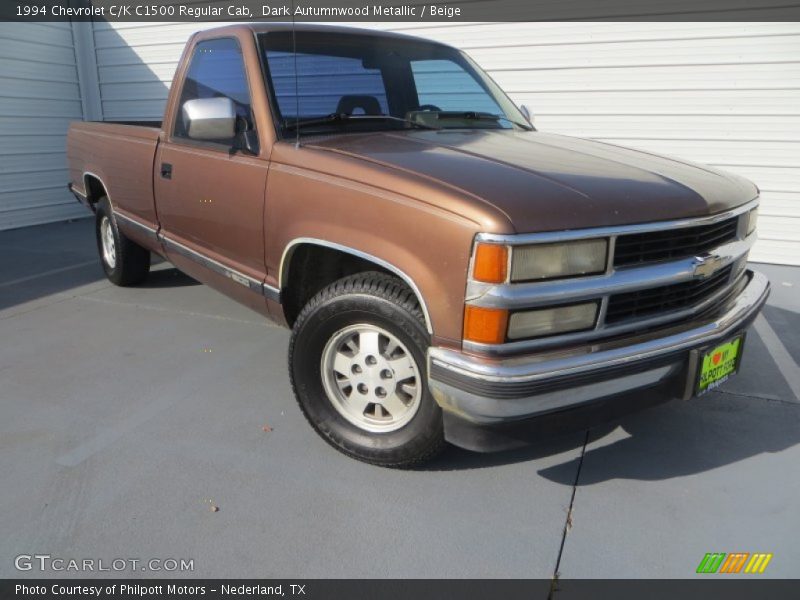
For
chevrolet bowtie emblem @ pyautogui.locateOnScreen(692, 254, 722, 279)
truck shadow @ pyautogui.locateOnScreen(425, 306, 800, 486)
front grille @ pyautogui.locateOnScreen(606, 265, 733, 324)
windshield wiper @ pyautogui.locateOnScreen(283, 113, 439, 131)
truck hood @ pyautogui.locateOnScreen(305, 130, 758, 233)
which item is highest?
windshield wiper @ pyautogui.locateOnScreen(283, 113, 439, 131)

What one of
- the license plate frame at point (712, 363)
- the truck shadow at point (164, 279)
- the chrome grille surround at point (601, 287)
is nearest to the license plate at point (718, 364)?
the license plate frame at point (712, 363)

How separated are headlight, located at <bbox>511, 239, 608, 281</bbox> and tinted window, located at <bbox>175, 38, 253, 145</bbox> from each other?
174cm

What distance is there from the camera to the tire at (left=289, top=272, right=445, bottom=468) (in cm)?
247

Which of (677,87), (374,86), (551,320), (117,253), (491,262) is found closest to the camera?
(491,262)

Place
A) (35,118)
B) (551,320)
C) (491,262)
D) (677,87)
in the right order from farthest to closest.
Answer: (35,118) < (677,87) < (551,320) < (491,262)

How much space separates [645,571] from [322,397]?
1.45 m

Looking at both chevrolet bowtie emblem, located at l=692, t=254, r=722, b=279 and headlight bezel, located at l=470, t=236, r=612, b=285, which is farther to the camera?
chevrolet bowtie emblem, located at l=692, t=254, r=722, b=279

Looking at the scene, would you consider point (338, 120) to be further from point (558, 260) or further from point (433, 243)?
point (558, 260)

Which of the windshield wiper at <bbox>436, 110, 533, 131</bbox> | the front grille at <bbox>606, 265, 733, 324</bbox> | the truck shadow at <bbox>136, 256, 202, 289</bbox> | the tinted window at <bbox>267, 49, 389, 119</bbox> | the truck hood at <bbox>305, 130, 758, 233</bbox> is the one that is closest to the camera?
the truck hood at <bbox>305, 130, 758, 233</bbox>

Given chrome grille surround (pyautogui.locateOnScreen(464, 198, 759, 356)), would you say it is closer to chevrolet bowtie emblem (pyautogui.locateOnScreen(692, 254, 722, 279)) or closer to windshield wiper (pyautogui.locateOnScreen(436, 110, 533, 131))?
chevrolet bowtie emblem (pyautogui.locateOnScreen(692, 254, 722, 279))

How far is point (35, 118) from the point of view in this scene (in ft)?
29.1

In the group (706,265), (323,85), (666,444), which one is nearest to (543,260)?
(706,265)

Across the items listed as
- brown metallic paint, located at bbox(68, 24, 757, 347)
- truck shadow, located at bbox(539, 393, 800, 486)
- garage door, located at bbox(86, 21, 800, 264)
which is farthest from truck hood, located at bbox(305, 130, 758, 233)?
garage door, located at bbox(86, 21, 800, 264)

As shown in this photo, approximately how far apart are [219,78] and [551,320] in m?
2.39
